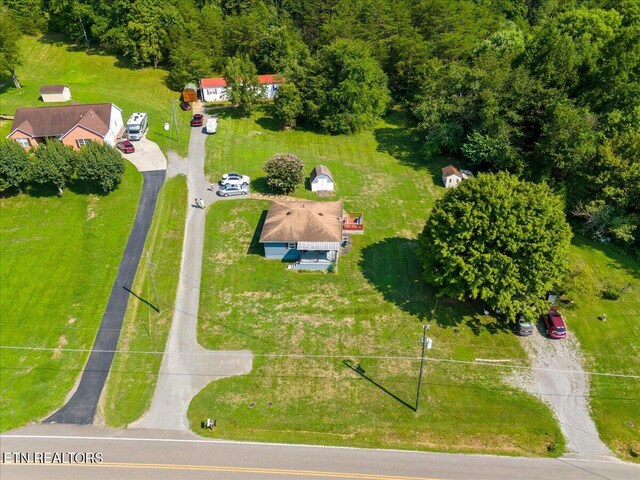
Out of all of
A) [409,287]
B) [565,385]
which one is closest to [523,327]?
[565,385]

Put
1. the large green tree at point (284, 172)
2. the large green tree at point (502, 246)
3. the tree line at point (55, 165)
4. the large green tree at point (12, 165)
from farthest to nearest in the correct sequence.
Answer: the large green tree at point (284, 172), the tree line at point (55, 165), the large green tree at point (12, 165), the large green tree at point (502, 246)

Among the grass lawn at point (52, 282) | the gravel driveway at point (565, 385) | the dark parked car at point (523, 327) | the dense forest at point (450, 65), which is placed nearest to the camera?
the gravel driveway at point (565, 385)

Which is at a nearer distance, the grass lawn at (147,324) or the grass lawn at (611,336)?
the grass lawn at (611,336)

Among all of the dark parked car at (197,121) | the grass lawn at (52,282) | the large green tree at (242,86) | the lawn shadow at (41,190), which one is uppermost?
the large green tree at (242,86)

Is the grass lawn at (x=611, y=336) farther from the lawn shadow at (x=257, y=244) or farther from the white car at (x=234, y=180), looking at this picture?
the white car at (x=234, y=180)

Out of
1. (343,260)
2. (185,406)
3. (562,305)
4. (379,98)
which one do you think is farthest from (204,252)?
(379,98)

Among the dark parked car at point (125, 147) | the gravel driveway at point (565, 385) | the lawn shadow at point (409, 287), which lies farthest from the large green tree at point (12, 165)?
the gravel driveway at point (565, 385)
